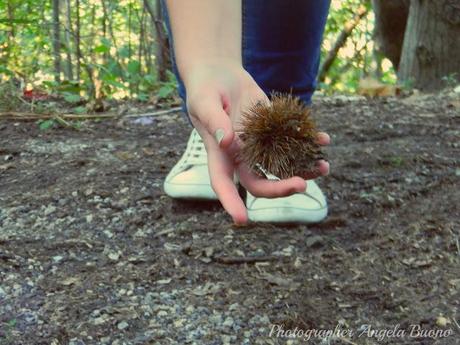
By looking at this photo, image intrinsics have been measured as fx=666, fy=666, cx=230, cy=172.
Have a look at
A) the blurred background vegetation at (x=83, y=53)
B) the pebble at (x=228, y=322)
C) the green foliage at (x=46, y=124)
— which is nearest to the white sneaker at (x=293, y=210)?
the pebble at (x=228, y=322)

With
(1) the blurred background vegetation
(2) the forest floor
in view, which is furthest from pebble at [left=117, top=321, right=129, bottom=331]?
(1) the blurred background vegetation

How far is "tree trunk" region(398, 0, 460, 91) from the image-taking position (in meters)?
4.45

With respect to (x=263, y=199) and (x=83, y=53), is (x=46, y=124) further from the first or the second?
(x=83, y=53)

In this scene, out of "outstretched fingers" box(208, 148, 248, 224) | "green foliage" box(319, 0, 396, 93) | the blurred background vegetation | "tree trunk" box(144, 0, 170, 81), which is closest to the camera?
"outstretched fingers" box(208, 148, 248, 224)

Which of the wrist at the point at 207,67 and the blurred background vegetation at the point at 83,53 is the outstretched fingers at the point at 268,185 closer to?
the wrist at the point at 207,67

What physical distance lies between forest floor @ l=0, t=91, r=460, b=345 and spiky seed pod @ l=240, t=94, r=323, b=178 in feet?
1.16

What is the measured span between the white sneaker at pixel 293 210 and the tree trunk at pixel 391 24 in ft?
12.8

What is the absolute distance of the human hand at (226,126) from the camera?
120 centimetres

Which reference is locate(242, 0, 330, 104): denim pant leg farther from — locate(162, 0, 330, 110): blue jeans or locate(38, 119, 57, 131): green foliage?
locate(38, 119, 57, 131): green foliage

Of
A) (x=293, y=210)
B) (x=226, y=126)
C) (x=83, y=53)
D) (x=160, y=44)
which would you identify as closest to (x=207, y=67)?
(x=226, y=126)

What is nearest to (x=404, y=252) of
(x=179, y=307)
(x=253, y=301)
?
(x=253, y=301)

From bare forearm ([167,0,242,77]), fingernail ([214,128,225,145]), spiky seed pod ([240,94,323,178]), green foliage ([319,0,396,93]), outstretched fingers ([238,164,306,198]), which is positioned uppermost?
bare forearm ([167,0,242,77])

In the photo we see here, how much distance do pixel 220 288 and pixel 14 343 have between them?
0.48 m

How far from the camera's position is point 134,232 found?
75.3 inches
